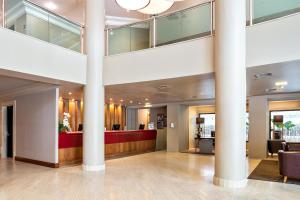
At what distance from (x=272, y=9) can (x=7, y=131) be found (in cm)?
1072

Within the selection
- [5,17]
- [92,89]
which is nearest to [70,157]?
[92,89]

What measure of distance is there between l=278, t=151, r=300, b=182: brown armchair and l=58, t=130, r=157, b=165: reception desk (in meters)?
6.25

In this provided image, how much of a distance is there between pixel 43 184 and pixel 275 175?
589 centimetres

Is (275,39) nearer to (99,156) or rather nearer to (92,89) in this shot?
(92,89)

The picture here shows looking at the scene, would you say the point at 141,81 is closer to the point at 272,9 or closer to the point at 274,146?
the point at 272,9

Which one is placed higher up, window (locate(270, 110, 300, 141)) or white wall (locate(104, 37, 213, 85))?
white wall (locate(104, 37, 213, 85))

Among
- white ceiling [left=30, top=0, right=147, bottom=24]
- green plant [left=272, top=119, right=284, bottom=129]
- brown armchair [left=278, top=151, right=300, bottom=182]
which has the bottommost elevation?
brown armchair [left=278, top=151, right=300, bottom=182]

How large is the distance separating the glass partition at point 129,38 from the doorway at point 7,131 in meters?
5.65

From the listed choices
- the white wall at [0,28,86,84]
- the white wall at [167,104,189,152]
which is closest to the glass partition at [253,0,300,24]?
the white wall at [0,28,86,84]

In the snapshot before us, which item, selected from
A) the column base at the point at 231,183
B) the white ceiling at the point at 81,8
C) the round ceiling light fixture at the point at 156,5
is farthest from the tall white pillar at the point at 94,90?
the column base at the point at 231,183

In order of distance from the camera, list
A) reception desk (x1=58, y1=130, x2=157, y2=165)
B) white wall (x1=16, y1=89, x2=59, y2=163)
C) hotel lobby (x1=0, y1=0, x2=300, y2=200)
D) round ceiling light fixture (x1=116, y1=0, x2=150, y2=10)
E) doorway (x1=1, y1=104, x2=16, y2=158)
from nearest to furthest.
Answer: hotel lobby (x1=0, y1=0, x2=300, y2=200), round ceiling light fixture (x1=116, y1=0, x2=150, y2=10), white wall (x1=16, y1=89, x2=59, y2=163), reception desk (x1=58, y1=130, x2=157, y2=165), doorway (x1=1, y1=104, x2=16, y2=158)

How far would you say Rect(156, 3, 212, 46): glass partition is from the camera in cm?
650

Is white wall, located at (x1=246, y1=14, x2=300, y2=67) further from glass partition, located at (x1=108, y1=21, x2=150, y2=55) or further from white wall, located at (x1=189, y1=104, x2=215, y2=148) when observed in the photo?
white wall, located at (x1=189, y1=104, x2=215, y2=148)

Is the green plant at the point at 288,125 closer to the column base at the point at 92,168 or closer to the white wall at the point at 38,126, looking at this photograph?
the column base at the point at 92,168
